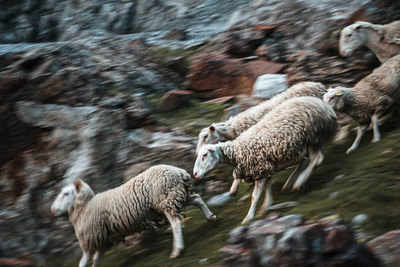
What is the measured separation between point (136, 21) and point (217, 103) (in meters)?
7.66

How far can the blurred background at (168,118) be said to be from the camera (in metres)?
6.39

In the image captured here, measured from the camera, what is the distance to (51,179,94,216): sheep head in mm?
6941

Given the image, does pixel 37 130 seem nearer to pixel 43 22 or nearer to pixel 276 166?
pixel 276 166

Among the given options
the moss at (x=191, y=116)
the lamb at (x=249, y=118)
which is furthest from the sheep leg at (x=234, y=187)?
the moss at (x=191, y=116)

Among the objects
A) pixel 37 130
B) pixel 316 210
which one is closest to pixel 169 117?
pixel 37 130

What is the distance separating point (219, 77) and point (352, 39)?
3089 mm

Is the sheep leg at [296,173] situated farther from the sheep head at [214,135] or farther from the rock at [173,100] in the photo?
the rock at [173,100]

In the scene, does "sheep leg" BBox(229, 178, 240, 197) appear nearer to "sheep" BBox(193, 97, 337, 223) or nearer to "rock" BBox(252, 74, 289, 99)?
"sheep" BBox(193, 97, 337, 223)

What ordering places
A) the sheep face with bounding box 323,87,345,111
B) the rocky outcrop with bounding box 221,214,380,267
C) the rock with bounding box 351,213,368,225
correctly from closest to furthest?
the rocky outcrop with bounding box 221,214,380,267, the rock with bounding box 351,213,368,225, the sheep face with bounding box 323,87,345,111

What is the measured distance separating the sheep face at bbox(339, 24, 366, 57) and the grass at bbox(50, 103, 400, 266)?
2.14m

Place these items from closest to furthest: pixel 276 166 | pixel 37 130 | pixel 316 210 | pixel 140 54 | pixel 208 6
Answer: pixel 316 210 < pixel 276 166 < pixel 37 130 < pixel 140 54 < pixel 208 6

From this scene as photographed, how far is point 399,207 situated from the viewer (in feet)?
17.0

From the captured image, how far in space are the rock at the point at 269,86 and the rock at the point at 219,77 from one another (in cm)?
57

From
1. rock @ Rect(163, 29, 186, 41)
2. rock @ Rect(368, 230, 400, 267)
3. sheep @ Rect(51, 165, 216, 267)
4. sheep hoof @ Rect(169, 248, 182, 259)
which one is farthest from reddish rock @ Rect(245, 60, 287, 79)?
rock @ Rect(368, 230, 400, 267)
